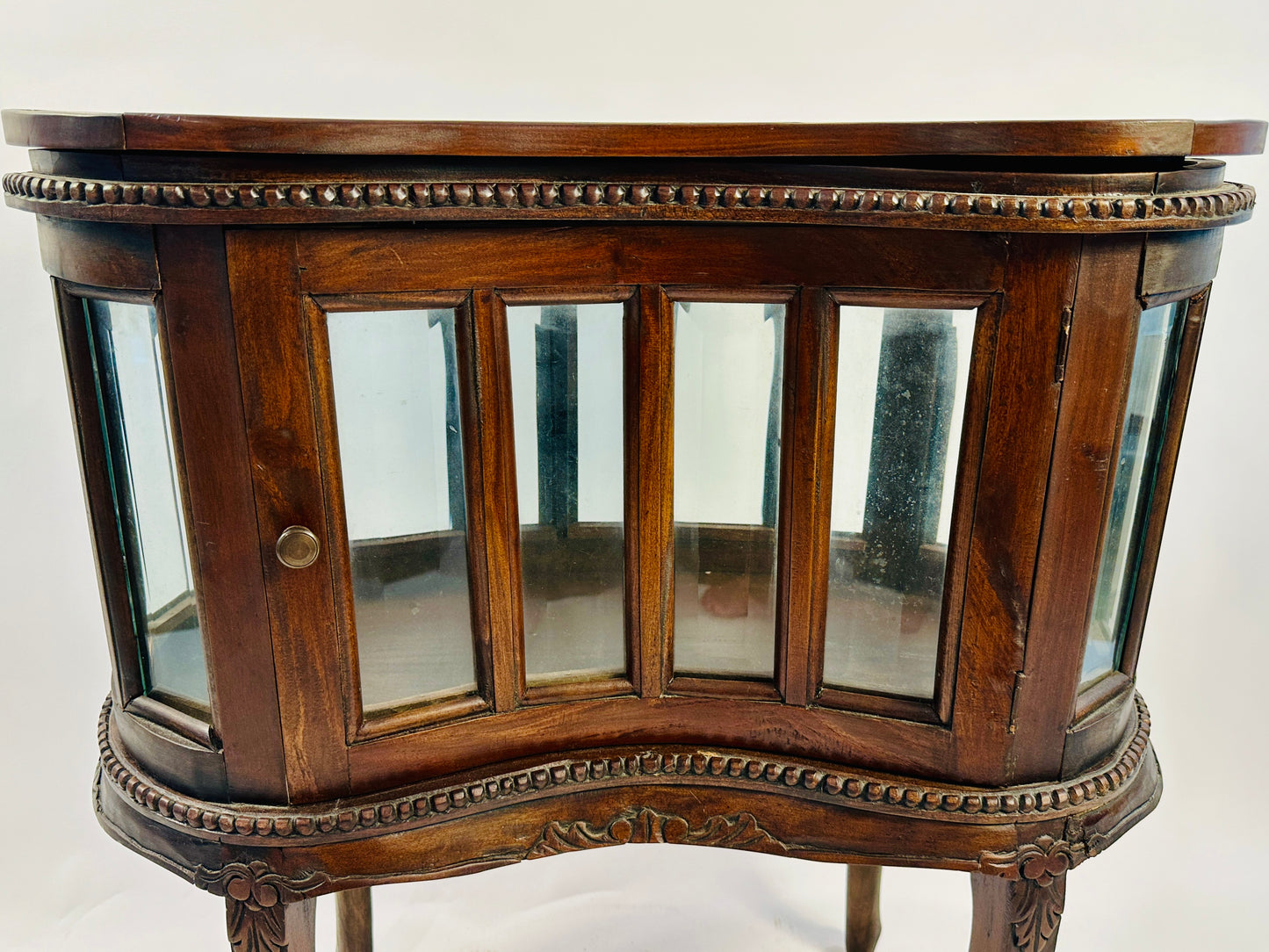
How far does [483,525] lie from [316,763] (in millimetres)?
215

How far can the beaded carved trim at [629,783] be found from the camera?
931mm

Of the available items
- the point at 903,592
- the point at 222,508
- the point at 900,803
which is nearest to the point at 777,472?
the point at 903,592

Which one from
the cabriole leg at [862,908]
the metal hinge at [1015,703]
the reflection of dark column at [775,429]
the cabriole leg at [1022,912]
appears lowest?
the cabriole leg at [862,908]

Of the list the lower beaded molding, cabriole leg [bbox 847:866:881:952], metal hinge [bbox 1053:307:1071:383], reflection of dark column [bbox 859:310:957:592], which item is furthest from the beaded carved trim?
cabriole leg [bbox 847:866:881:952]

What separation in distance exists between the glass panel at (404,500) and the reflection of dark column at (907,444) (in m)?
0.30

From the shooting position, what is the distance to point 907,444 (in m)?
0.91

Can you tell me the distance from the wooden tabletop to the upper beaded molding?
2cm

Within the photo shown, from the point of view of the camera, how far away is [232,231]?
0.80 m

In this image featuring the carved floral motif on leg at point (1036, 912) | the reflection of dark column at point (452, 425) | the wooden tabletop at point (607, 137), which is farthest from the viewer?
the carved floral motif on leg at point (1036, 912)

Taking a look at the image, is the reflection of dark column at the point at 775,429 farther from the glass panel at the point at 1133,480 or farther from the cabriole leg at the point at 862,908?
the cabriole leg at the point at 862,908

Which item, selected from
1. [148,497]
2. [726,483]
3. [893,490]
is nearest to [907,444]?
[893,490]

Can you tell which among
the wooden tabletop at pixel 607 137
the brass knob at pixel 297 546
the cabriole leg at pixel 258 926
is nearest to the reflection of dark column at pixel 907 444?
the wooden tabletop at pixel 607 137

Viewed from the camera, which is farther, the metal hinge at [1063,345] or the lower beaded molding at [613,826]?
the lower beaded molding at [613,826]

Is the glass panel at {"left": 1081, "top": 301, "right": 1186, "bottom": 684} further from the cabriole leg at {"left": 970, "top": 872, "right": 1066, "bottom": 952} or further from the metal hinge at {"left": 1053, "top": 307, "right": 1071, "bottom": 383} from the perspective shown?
the cabriole leg at {"left": 970, "top": 872, "right": 1066, "bottom": 952}
